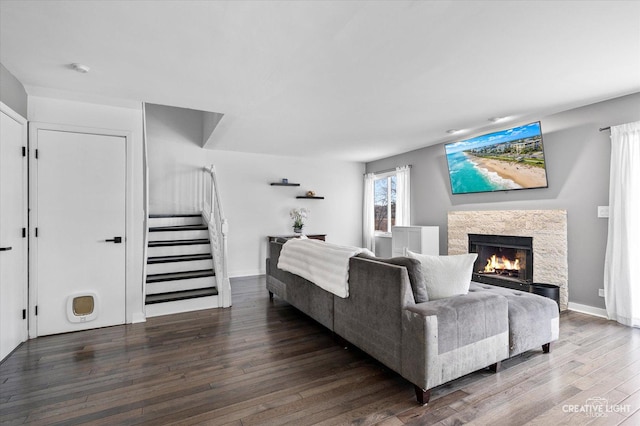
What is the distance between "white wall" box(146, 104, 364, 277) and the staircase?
0.90 m

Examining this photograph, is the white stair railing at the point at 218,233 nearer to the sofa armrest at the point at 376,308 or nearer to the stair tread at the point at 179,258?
the stair tread at the point at 179,258

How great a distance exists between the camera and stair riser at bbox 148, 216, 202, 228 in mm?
5605

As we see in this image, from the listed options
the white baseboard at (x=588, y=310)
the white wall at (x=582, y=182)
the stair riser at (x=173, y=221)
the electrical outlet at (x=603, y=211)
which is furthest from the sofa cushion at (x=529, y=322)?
the stair riser at (x=173, y=221)

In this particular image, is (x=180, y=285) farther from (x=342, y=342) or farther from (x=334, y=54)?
(x=334, y=54)

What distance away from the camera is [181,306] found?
3998 mm

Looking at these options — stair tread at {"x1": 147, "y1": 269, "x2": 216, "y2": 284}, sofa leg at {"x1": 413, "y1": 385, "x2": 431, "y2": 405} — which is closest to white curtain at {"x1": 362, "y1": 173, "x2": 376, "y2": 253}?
stair tread at {"x1": 147, "y1": 269, "x2": 216, "y2": 284}

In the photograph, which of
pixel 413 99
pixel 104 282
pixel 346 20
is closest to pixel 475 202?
pixel 413 99

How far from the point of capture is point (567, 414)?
193 cm

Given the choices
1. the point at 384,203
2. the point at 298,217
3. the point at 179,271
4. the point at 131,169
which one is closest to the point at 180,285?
the point at 179,271

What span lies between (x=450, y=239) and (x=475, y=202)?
76cm

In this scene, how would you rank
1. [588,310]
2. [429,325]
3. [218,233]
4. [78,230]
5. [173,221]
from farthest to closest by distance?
[173,221] → [218,233] → [588,310] → [78,230] → [429,325]

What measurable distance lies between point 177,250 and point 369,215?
4426mm

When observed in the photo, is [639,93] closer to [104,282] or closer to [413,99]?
[413,99]

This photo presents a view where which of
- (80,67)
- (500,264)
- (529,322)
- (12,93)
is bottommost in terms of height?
(529,322)
